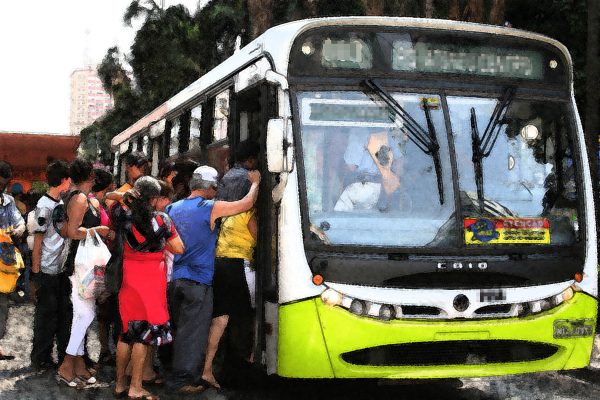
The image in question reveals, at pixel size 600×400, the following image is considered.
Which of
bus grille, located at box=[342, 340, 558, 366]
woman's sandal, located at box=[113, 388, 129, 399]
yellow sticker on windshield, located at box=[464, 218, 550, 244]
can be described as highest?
yellow sticker on windshield, located at box=[464, 218, 550, 244]

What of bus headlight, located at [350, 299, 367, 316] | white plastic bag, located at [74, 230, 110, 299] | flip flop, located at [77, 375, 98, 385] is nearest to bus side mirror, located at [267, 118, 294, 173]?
bus headlight, located at [350, 299, 367, 316]

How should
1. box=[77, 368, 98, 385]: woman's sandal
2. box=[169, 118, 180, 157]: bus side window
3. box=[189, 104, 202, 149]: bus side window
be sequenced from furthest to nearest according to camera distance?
box=[169, 118, 180, 157]: bus side window
box=[189, 104, 202, 149]: bus side window
box=[77, 368, 98, 385]: woman's sandal

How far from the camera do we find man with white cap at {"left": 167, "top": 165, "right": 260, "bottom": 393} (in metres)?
7.18

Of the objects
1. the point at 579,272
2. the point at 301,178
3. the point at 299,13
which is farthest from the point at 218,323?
the point at 299,13

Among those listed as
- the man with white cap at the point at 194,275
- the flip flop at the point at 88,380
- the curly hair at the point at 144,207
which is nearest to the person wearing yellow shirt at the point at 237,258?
the man with white cap at the point at 194,275

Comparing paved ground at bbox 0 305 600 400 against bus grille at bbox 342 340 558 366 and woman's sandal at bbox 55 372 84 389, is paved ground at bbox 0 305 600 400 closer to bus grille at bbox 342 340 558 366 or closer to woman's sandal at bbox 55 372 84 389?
woman's sandal at bbox 55 372 84 389

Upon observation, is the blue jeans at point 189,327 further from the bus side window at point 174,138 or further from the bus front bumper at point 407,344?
the bus side window at point 174,138

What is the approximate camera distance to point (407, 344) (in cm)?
642

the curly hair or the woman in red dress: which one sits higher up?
the curly hair

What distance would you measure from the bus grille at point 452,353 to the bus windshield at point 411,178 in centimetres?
70

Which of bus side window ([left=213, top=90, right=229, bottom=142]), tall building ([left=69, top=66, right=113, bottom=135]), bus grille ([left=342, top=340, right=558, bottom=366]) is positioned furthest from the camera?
tall building ([left=69, top=66, right=113, bottom=135])

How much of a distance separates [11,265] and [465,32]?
179 inches

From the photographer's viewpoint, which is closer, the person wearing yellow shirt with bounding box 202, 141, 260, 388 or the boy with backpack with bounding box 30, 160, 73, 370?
the person wearing yellow shirt with bounding box 202, 141, 260, 388

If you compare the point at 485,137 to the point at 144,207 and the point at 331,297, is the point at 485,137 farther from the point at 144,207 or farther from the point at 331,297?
the point at 144,207
